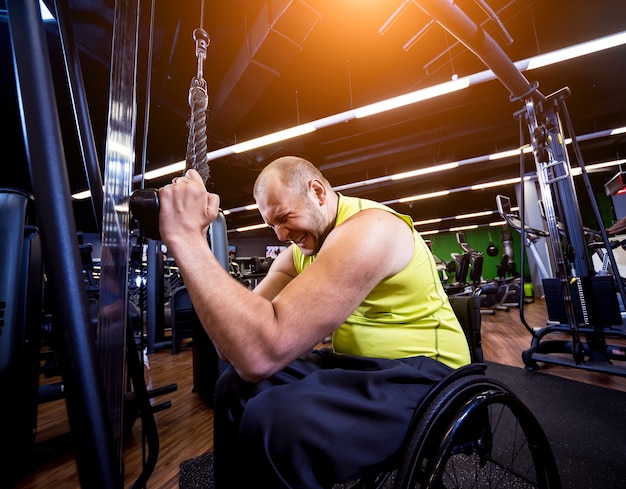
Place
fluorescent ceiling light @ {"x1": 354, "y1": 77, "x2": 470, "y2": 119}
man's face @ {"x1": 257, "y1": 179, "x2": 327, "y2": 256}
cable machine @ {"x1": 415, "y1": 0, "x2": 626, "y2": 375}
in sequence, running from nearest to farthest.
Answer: man's face @ {"x1": 257, "y1": 179, "x2": 327, "y2": 256} < cable machine @ {"x1": 415, "y1": 0, "x2": 626, "y2": 375} < fluorescent ceiling light @ {"x1": 354, "y1": 77, "x2": 470, "y2": 119}

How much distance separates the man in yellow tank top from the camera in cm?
59

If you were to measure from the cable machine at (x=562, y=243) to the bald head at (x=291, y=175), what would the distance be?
1785 millimetres

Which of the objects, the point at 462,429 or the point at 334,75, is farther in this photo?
the point at 334,75

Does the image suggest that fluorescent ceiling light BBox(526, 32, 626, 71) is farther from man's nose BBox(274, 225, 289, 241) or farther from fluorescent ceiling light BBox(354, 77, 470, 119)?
man's nose BBox(274, 225, 289, 241)

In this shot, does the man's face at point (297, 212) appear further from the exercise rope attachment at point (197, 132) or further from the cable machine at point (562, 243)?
the cable machine at point (562, 243)

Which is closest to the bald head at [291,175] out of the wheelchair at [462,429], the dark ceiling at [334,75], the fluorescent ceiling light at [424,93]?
the wheelchair at [462,429]

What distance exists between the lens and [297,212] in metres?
1.06

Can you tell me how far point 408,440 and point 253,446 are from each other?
30 cm

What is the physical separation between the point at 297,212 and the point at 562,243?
2.76 meters

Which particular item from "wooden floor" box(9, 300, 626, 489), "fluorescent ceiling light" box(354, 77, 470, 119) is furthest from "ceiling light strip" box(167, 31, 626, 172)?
"wooden floor" box(9, 300, 626, 489)

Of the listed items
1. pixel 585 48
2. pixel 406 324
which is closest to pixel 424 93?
pixel 585 48

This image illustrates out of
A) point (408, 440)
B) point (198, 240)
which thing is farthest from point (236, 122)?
point (408, 440)

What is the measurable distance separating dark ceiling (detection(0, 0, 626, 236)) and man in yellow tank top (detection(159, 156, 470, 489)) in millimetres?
3155

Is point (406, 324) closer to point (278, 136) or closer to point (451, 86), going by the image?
point (451, 86)
